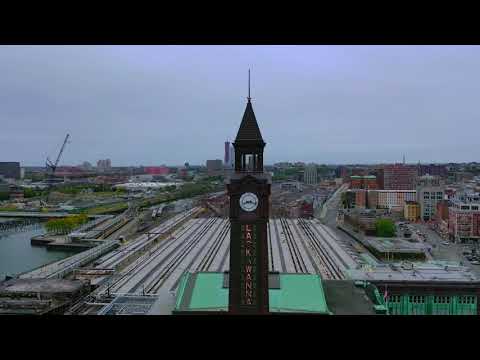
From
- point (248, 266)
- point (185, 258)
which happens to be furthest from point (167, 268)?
point (248, 266)

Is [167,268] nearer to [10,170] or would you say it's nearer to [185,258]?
[185,258]

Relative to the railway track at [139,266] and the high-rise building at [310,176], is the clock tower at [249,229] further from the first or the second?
the high-rise building at [310,176]

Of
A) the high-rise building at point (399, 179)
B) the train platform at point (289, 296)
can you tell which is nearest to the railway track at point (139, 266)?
the train platform at point (289, 296)

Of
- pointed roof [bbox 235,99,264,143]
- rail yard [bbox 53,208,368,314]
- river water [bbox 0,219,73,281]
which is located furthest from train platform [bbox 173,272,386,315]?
river water [bbox 0,219,73,281]
